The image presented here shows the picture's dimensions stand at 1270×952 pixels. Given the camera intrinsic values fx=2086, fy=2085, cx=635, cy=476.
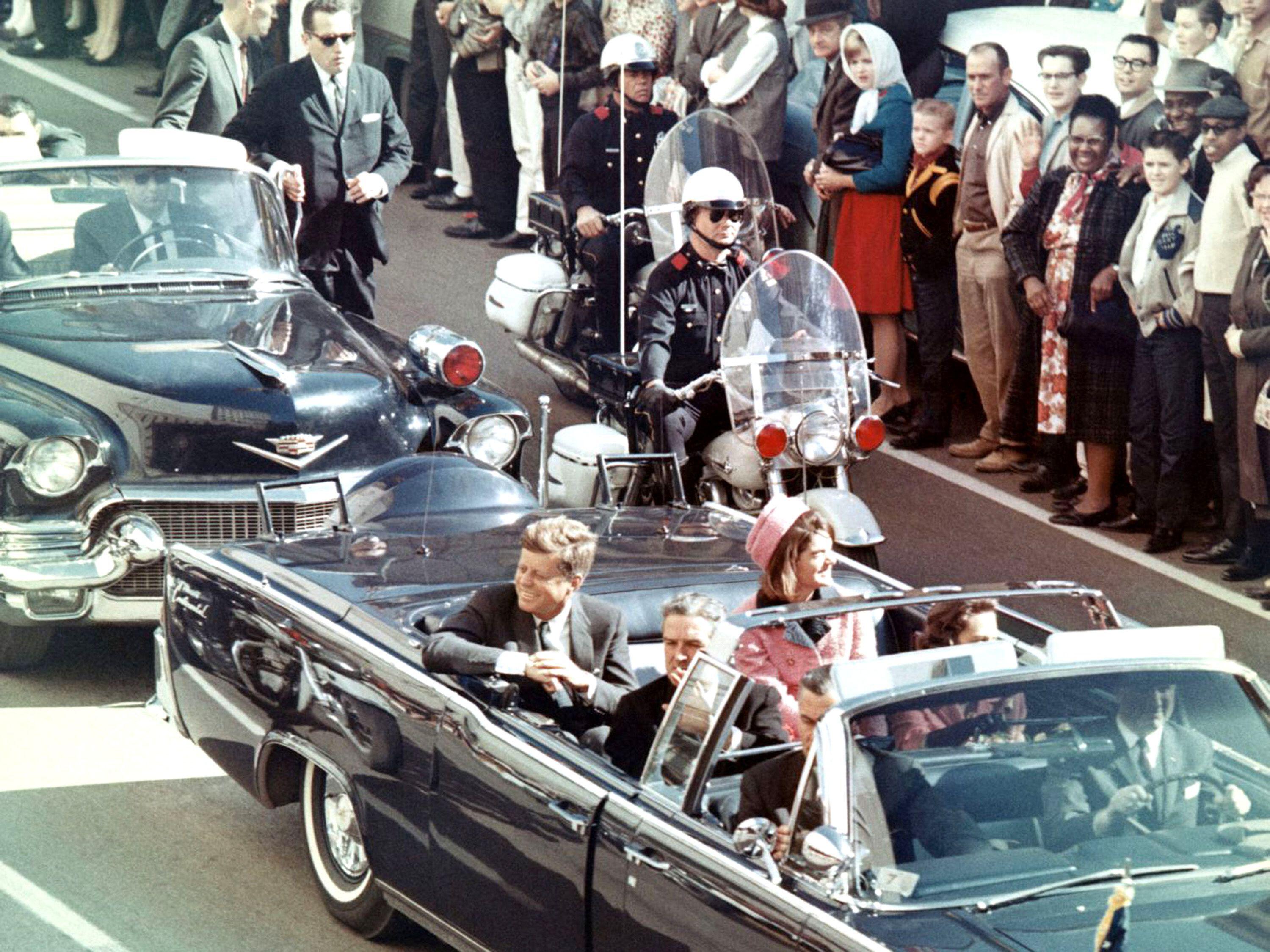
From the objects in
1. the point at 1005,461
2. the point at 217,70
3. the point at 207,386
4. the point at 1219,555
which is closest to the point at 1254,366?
the point at 1219,555

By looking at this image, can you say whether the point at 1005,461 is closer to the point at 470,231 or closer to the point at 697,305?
the point at 697,305

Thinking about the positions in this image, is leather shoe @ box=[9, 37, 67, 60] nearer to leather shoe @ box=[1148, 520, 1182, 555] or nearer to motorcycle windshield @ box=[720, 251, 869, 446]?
motorcycle windshield @ box=[720, 251, 869, 446]

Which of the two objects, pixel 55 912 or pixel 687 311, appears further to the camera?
pixel 687 311

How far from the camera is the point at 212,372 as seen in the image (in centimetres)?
827

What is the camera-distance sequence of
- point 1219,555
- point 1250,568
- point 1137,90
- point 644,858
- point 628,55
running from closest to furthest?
point 644,858, point 1250,568, point 1219,555, point 1137,90, point 628,55

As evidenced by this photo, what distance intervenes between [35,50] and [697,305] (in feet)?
24.5

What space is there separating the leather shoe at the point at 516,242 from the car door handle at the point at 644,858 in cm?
1063

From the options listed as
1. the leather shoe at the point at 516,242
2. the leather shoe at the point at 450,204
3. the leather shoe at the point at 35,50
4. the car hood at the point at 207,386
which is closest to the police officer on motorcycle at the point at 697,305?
the car hood at the point at 207,386

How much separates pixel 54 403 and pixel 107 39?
7222 mm

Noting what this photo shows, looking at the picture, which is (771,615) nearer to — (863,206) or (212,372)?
(212,372)

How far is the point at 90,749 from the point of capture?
744cm

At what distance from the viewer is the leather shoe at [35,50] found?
14539 millimetres

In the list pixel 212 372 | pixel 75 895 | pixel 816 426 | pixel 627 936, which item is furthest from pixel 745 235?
pixel 627 936

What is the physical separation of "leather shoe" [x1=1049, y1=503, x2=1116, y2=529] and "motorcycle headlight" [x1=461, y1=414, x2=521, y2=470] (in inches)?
122
